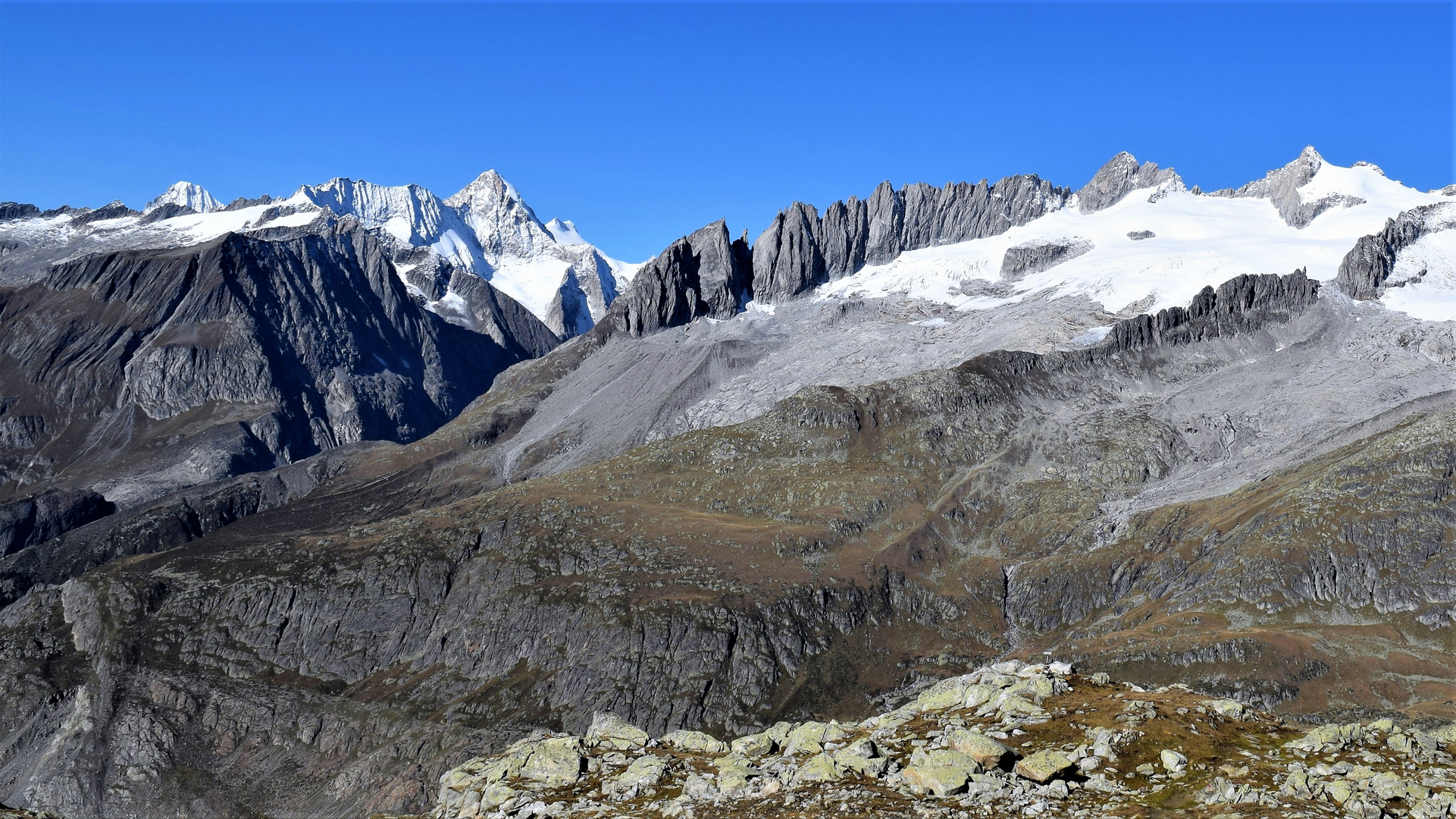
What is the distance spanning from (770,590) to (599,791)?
15734 centimetres

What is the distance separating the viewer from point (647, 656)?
185m

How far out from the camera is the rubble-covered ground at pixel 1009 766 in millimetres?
35438

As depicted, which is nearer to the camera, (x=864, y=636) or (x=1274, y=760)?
(x=1274, y=760)

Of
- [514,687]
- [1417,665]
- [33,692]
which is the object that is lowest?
[1417,665]

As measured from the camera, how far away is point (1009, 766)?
38.9 m

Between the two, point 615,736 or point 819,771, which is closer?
point 819,771

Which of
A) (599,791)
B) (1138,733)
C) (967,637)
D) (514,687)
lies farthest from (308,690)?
(1138,733)

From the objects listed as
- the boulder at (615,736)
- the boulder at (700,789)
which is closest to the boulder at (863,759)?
the boulder at (700,789)

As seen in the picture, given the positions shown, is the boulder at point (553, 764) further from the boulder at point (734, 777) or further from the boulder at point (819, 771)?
the boulder at point (819, 771)

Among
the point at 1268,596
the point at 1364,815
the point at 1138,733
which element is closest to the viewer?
the point at 1364,815

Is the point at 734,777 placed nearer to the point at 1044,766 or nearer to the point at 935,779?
the point at 935,779

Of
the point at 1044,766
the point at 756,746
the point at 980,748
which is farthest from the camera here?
the point at 756,746

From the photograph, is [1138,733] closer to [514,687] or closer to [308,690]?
[514,687]

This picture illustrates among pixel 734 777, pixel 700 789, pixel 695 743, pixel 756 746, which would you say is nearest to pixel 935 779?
pixel 734 777
